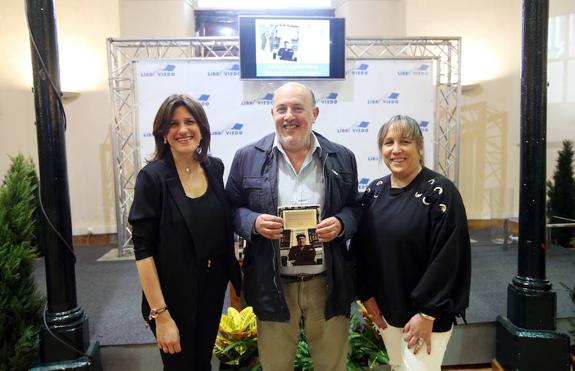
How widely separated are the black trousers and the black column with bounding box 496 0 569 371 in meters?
1.90

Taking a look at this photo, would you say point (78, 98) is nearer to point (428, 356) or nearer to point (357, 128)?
point (357, 128)

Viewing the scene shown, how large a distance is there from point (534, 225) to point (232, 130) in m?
3.33

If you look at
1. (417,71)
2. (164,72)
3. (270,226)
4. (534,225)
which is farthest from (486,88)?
(270,226)

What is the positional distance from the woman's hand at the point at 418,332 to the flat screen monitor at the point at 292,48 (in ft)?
11.7

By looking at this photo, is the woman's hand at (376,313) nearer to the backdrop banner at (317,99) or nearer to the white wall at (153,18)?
the backdrop banner at (317,99)

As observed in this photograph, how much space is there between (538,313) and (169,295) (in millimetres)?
2184

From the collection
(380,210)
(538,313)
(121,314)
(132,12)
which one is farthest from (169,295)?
(132,12)

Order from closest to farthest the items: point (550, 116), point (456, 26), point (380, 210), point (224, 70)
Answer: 1. point (380, 210)
2. point (224, 70)
3. point (550, 116)
4. point (456, 26)

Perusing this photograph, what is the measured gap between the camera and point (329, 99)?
189 inches

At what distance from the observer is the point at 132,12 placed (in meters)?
5.85

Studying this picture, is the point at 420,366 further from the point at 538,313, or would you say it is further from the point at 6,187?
the point at 6,187

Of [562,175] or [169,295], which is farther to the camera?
[562,175]

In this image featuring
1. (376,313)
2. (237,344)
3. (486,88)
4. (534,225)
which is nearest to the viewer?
(376,313)

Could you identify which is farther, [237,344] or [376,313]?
[237,344]
